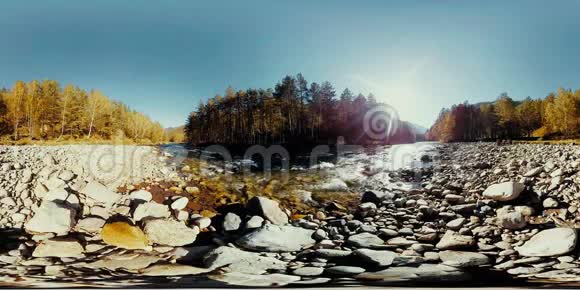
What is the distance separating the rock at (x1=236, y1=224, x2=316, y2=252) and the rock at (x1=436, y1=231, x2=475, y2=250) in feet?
2.86

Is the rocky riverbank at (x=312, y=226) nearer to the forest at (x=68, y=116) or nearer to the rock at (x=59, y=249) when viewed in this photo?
the rock at (x=59, y=249)

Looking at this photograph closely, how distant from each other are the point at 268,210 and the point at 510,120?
5.90 feet

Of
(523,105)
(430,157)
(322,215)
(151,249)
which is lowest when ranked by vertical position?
(151,249)

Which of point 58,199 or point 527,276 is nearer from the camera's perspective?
point 527,276

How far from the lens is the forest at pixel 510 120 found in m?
3.03

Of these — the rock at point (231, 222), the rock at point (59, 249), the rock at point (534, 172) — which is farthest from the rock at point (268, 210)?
the rock at point (534, 172)

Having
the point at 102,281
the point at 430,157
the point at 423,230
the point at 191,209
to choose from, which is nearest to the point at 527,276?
the point at 423,230

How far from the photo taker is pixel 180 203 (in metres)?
3.08

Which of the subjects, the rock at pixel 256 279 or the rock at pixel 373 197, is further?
the rock at pixel 373 197

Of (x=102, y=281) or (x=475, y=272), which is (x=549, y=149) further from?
(x=102, y=281)

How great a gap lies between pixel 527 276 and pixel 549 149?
90cm

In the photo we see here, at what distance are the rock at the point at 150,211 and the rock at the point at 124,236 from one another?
87mm

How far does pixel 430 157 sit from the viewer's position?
10.1ft

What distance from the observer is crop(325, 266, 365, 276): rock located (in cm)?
292
